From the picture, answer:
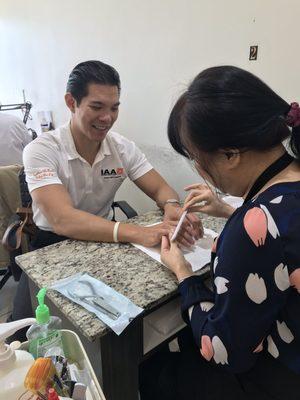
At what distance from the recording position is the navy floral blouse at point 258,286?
59 centimetres

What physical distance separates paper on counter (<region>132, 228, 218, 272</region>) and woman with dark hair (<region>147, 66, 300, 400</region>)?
0.83 feet

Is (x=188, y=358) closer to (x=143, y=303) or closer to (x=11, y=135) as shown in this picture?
(x=143, y=303)

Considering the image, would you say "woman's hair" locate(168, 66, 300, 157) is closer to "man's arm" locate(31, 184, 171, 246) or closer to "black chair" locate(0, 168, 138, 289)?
"man's arm" locate(31, 184, 171, 246)

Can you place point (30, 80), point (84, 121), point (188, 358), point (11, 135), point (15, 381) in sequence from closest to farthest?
1. point (15, 381)
2. point (188, 358)
3. point (84, 121)
4. point (11, 135)
5. point (30, 80)

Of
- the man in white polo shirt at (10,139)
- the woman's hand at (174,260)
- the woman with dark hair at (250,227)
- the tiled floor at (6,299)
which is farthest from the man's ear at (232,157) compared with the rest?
the man in white polo shirt at (10,139)

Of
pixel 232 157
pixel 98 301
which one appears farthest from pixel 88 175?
pixel 232 157

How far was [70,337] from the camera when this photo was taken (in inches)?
26.2

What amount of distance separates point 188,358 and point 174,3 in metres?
1.69

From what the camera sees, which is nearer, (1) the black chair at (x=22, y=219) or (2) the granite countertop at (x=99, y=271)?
(2) the granite countertop at (x=99, y=271)

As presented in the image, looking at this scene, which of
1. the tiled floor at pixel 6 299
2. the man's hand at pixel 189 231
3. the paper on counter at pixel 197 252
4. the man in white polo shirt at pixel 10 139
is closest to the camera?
the paper on counter at pixel 197 252

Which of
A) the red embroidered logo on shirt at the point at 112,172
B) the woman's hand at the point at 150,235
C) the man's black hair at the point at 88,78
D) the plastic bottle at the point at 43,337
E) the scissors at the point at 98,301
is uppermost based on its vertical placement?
the man's black hair at the point at 88,78

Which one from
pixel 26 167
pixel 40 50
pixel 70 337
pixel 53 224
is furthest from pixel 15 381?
pixel 40 50

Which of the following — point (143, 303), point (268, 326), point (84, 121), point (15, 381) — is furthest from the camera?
point (84, 121)

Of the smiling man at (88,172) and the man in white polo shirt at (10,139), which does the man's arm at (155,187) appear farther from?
the man in white polo shirt at (10,139)
